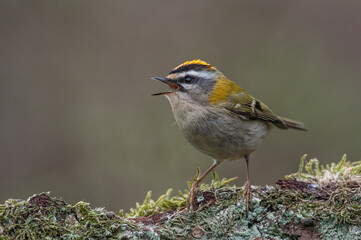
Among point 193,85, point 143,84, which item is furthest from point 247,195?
point 143,84

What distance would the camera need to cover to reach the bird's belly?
3.59 m

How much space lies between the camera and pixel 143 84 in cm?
754

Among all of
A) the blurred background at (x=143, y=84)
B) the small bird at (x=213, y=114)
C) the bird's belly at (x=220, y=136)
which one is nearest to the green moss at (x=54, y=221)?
the small bird at (x=213, y=114)

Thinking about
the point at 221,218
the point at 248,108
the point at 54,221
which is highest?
the point at 248,108

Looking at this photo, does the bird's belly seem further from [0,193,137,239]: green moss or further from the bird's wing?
[0,193,137,239]: green moss

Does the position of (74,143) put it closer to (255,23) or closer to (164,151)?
(164,151)

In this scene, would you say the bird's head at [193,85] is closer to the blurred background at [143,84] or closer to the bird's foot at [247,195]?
the bird's foot at [247,195]

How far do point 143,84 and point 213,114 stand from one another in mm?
4019

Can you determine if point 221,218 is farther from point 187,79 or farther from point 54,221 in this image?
point 187,79

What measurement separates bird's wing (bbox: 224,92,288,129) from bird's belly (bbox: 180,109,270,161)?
0.44ft

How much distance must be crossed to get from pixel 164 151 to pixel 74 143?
158 cm

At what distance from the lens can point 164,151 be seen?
6926 mm

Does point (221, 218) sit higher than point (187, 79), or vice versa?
point (187, 79)

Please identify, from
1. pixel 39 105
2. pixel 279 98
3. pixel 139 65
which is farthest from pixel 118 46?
pixel 279 98
